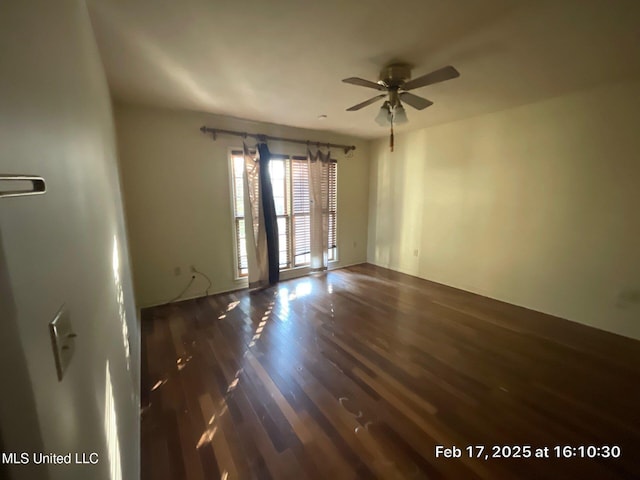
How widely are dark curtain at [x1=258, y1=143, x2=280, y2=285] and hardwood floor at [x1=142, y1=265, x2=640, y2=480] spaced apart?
1.00 metres

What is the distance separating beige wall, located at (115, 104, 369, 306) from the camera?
3205 mm

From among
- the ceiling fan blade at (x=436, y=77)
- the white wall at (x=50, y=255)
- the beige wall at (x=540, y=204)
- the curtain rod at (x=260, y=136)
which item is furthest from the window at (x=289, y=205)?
the white wall at (x=50, y=255)

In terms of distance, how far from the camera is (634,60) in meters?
2.14

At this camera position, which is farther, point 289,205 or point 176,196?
point 289,205

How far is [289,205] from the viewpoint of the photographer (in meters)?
4.40

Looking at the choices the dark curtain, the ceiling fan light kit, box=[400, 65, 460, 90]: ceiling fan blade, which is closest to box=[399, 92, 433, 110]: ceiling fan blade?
the ceiling fan light kit

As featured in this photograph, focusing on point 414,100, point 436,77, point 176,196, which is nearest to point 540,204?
point 414,100

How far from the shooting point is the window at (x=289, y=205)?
3955 millimetres

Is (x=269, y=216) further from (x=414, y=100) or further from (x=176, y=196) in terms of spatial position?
(x=414, y=100)

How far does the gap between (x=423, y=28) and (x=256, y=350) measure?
9.06 ft

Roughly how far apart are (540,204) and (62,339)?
4.06 m

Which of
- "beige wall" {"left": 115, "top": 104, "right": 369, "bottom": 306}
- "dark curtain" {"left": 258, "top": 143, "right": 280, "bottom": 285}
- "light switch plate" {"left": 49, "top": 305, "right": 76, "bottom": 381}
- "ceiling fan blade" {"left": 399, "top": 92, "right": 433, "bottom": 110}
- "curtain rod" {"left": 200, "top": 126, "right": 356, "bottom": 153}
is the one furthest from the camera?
"dark curtain" {"left": 258, "top": 143, "right": 280, "bottom": 285}

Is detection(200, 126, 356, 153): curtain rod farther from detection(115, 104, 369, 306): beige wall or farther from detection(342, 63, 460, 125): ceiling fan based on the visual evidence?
detection(342, 63, 460, 125): ceiling fan

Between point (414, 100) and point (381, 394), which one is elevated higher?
point (414, 100)
